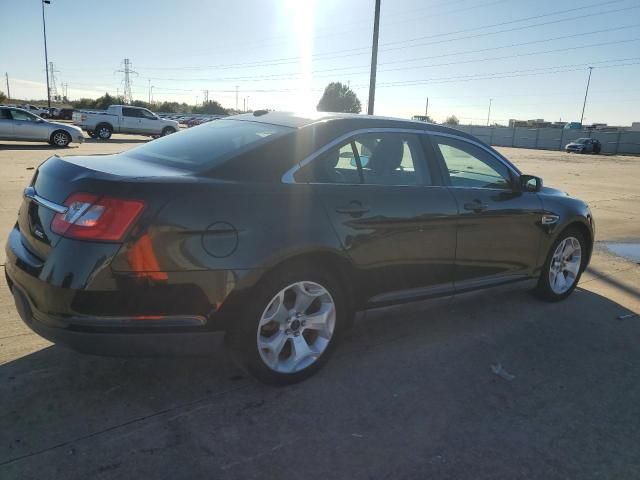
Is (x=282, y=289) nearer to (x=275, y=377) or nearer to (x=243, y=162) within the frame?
(x=275, y=377)

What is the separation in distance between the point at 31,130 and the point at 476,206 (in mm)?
19278

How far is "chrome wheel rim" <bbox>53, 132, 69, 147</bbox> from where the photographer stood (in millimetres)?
19062

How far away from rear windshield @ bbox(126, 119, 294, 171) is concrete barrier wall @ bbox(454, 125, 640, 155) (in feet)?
166

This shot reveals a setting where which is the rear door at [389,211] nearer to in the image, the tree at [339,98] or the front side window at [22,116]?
the front side window at [22,116]

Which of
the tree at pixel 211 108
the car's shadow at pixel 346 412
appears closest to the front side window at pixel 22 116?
the car's shadow at pixel 346 412

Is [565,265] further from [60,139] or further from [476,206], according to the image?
[60,139]

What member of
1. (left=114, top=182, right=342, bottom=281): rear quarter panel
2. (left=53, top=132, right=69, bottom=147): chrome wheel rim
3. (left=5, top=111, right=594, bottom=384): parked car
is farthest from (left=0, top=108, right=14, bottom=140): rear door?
(left=114, top=182, right=342, bottom=281): rear quarter panel

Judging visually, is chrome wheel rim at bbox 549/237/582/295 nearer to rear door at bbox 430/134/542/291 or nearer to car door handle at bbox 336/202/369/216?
rear door at bbox 430/134/542/291

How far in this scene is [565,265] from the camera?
192 inches

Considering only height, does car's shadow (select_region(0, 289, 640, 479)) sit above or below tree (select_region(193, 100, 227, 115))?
below

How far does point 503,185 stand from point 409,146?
1.02m

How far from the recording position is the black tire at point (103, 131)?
26.1 m

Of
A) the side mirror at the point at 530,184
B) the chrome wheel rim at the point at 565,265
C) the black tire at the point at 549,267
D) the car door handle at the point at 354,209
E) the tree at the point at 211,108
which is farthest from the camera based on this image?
the tree at the point at 211,108

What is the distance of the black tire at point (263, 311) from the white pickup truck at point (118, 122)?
85.6 ft
